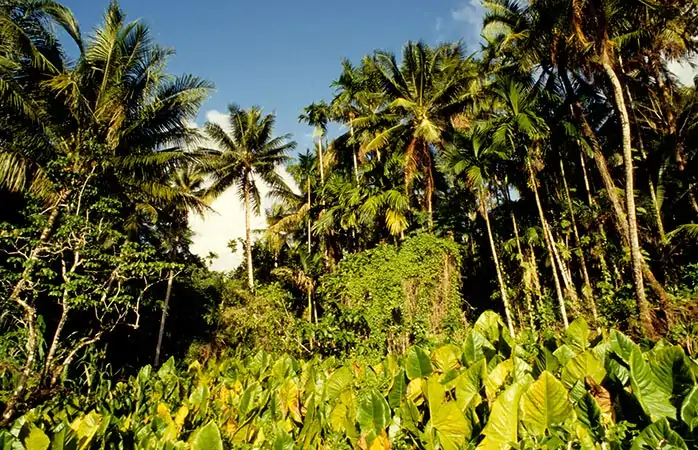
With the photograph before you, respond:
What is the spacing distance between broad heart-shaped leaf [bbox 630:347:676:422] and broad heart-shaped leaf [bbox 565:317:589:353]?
100 cm

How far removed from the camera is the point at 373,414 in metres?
2.05

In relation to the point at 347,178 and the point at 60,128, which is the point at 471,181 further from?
the point at 60,128

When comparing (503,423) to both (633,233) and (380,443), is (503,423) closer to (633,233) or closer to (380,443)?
(380,443)

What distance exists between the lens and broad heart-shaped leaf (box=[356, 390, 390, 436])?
2012 mm

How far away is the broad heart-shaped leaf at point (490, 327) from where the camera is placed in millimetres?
3166

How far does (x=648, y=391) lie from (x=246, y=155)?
62.6 feet

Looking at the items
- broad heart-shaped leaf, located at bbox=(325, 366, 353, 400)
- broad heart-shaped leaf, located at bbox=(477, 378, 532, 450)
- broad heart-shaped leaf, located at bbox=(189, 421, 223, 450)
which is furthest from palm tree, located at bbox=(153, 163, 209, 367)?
broad heart-shaped leaf, located at bbox=(477, 378, 532, 450)

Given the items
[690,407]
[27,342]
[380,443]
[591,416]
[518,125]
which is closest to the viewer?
[690,407]

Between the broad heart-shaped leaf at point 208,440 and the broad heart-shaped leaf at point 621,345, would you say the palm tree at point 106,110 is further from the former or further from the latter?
the broad heart-shaped leaf at point 621,345

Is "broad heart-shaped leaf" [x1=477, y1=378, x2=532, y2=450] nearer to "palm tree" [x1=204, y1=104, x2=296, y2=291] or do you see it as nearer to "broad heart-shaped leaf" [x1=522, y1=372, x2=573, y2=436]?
"broad heart-shaped leaf" [x1=522, y1=372, x2=573, y2=436]

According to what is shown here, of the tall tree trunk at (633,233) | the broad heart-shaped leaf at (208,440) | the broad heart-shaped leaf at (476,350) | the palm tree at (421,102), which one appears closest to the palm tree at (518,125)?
the tall tree trunk at (633,233)

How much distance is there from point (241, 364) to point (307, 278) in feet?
39.2

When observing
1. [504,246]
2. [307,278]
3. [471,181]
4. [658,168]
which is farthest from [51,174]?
[658,168]

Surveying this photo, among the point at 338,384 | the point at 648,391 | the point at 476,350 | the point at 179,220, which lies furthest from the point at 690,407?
the point at 179,220
